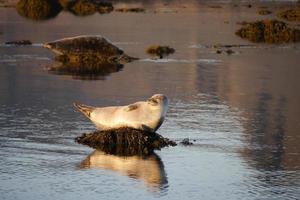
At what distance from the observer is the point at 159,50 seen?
4022 centimetres

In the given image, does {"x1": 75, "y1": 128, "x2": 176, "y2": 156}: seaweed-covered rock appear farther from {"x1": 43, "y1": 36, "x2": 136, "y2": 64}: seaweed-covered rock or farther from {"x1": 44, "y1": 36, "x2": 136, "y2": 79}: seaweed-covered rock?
{"x1": 43, "y1": 36, "x2": 136, "y2": 64}: seaweed-covered rock

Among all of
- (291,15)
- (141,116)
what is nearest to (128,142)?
(141,116)

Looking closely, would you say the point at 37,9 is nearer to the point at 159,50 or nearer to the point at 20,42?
the point at 20,42

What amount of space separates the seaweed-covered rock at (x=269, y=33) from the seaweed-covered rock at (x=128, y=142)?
95.3ft

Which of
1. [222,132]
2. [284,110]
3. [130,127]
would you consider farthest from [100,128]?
[284,110]

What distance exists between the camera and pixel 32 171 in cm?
1702

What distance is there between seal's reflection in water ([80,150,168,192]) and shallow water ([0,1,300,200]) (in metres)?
0.02

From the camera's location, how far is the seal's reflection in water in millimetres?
16422

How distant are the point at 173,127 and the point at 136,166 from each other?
3980 mm

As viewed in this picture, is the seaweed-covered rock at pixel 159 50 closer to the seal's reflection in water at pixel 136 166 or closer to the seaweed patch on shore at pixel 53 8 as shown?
the seal's reflection in water at pixel 136 166

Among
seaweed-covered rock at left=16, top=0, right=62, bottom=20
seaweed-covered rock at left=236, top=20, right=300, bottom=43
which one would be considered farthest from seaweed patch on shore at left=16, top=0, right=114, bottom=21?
seaweed-covered rock at left=236, top=20, right=300, bottom=43

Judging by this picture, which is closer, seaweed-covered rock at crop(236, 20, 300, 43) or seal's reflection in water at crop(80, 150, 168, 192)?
seal's reflection in water at crop(80, 150, 168, 192)

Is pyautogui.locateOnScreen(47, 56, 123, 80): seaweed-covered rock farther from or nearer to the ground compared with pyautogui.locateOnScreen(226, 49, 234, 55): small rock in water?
nearer to the ground

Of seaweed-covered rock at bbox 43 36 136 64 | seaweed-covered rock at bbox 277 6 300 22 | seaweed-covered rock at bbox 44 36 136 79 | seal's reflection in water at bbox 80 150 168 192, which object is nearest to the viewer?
seal's reflection in water at bbox 80 150 168 192
